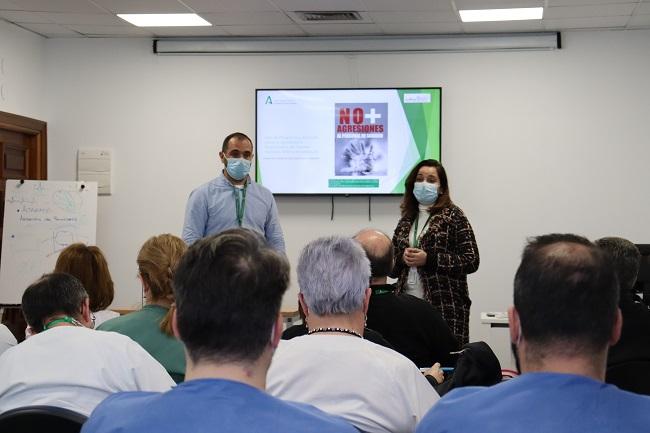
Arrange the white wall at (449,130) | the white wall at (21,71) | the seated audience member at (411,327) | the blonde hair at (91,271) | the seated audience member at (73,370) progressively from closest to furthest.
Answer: the seated audience member at (73,370)
the seated audience member at (411,327)
the blonde hair at (91,271)
the white wall at (21,71)
the white wall at (449,130)

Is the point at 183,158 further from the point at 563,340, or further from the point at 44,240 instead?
the point at 563,340

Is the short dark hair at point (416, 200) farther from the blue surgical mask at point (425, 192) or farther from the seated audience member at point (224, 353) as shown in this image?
the seated audience member at point (224, 353)

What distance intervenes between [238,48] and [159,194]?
1.41 m

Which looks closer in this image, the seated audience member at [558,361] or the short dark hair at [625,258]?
the seated audience member at [558,361]

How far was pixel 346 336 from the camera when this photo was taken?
7.15 ft

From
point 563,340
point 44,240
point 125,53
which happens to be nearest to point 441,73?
point 125,53

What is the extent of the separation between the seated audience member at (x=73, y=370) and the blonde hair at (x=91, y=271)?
A: 1.38m

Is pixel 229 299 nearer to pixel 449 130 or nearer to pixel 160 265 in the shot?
pixel 160 265

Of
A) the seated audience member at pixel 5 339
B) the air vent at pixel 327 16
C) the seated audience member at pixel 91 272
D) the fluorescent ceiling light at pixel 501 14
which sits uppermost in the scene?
the fluorescent ceiling light at pixel 501 14

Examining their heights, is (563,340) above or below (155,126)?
below

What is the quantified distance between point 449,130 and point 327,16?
1.40m

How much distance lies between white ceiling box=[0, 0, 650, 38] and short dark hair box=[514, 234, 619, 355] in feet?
16.0

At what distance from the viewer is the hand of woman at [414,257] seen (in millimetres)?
4711

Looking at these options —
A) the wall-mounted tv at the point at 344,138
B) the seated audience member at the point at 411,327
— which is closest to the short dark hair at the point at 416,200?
the seated audience member at the point at 411,327
